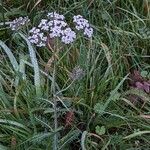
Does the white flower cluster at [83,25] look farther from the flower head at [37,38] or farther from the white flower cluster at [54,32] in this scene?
the flower head at [37,38]

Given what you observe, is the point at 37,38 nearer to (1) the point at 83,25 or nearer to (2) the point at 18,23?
(2) the point at 18,23

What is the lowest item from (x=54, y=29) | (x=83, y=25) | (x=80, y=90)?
(x=80, y=90)

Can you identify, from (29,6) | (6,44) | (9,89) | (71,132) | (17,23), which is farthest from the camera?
(29,6)

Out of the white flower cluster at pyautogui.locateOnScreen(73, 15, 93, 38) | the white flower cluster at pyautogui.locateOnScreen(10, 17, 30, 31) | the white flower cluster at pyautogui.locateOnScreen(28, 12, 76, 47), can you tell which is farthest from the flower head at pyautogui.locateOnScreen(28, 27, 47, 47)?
the white flower cluster at pyautogui.locateOnScreen(73, 15, 93, 38)

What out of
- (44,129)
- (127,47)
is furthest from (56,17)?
(44,129)

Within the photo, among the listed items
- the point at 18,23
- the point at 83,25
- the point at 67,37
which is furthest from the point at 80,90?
the point at 18,23

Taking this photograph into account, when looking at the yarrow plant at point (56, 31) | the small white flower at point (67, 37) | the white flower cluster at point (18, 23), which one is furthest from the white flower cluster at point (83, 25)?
the white flower cluster at point (18, 23)

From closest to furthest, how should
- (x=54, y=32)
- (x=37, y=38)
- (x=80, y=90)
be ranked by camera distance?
(x=54, y=32), (x=80, y=90), (x=37, y=38)

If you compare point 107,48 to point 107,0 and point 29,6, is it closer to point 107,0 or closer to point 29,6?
point 107,0

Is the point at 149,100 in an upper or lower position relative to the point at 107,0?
lower
